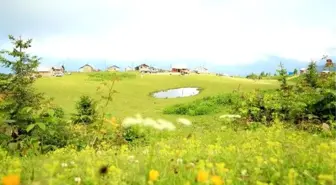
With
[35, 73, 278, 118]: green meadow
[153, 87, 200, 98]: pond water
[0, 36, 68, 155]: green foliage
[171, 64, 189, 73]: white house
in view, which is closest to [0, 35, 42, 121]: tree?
[0, 36, 68, 155]: green foliage

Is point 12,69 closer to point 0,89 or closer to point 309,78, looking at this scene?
point 0,89

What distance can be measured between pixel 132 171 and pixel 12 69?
12692mm

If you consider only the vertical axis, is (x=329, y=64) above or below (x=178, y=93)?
above

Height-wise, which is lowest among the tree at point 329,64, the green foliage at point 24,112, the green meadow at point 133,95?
the green meadow at point 133,95

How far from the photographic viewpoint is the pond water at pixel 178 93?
4159 cm

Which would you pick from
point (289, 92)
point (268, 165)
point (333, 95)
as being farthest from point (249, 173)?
point (289, 92)

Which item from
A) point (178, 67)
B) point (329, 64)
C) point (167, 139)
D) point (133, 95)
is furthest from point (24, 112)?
point (178, 67)

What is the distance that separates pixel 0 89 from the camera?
1227cm

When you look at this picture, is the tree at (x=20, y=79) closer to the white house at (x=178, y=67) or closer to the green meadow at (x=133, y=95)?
the green meadow at (x=133, y=95)

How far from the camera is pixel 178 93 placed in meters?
44.4

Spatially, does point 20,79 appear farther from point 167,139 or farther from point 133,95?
point 133,95

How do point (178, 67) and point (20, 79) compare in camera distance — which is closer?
point (20, 79)

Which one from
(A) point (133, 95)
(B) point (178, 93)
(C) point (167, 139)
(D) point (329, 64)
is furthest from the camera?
(B) point (178, 93)

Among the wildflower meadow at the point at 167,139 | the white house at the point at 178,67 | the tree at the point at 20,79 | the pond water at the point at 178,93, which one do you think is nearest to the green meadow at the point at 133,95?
the wildflower meadow at the point at 167,139
